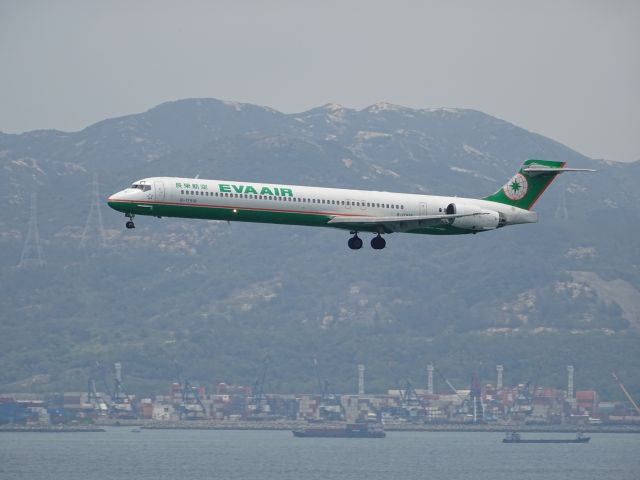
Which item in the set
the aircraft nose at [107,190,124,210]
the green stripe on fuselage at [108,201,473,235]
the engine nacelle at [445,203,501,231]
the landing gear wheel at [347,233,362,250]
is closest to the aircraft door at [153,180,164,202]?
the green stripe on fuselage at [108,201,473,235]

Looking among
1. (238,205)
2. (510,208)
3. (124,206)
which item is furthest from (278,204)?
(510,208)

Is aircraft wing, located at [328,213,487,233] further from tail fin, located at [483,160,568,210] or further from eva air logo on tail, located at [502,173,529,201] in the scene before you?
eva air logo on tail, located at [502,173,529,201]

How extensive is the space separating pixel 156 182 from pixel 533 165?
33.0 m

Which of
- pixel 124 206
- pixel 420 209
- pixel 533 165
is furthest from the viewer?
pixel 533 165

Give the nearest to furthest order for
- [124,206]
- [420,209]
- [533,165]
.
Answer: [124,206] < [420,209] < [533,165]

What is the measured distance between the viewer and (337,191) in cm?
11100

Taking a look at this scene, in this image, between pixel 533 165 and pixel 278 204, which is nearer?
pixel 278 204

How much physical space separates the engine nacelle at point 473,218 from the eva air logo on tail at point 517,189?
2936mm

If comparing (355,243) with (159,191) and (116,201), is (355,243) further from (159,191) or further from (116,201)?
(116,201)

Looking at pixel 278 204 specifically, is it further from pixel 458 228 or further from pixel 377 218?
pixel 458 228

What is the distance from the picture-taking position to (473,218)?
11656 cm

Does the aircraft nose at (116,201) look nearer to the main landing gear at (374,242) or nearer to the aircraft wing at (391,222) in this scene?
the aircraft wing at (391,222)

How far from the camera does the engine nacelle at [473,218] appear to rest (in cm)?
11512

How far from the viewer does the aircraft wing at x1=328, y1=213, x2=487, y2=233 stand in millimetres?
110688
